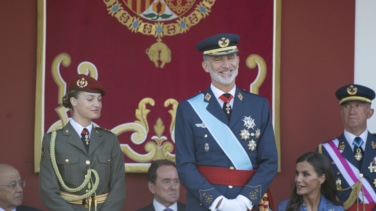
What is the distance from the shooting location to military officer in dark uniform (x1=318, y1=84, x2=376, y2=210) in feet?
24.8

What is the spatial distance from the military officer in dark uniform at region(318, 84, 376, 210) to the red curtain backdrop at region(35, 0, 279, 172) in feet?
1.99

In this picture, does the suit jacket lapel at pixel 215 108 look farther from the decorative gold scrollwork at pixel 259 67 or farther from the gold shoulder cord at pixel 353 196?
the decorative gold scrollwork at pixel 259 67

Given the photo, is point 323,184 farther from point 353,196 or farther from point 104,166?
point 104,166

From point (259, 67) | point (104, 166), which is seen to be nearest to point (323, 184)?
point (259, 67)

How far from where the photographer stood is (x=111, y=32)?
26.7 feet

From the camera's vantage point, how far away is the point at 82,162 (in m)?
7.09

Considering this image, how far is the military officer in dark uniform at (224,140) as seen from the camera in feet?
20.7

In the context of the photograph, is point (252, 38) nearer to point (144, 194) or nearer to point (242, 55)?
point (242, 55)

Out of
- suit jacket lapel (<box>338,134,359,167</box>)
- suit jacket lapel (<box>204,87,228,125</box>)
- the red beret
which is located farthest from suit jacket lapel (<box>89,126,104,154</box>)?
suit jacket lapel (<box>338,134,359,167</box>)

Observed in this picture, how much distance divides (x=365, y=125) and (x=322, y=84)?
2.18 ft

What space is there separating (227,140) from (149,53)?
1.94m

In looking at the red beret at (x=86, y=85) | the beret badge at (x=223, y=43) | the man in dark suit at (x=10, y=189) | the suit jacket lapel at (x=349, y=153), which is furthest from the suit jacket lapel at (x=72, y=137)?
the suit jacket lapel at (x=349, y=153)

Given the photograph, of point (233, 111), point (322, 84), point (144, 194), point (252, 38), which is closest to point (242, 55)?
point (252, 38)

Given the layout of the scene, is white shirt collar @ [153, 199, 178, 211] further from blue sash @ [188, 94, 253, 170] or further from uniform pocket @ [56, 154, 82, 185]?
blue sash @ [188, 94, 253, 170]
